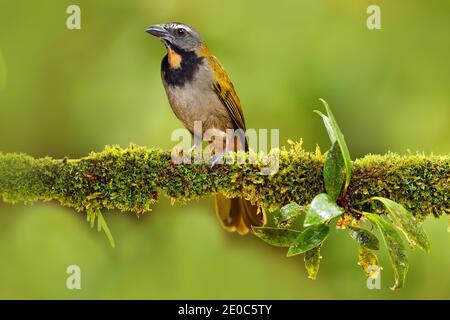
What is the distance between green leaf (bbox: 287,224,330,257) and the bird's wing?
1.56m

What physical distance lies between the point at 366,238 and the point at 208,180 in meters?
0.69

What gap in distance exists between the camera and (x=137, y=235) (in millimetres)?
5098

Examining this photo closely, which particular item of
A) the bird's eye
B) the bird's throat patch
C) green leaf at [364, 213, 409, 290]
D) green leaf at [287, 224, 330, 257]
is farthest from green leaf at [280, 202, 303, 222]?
the bird's eye

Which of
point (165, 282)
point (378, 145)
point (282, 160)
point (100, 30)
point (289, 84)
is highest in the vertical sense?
point (100, 30)

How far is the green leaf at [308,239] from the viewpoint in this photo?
262cm

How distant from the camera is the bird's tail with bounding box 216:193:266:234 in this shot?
3.61 meters

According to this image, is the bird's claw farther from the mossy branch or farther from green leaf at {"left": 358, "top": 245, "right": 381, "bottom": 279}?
green leaf at {"left": 358, "top": 245, "right": 381, "bottom": 279}

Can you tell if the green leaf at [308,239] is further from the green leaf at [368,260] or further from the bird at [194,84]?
the bird at [194,84]

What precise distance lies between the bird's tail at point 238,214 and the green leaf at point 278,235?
31.8 inches

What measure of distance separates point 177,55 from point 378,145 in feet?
6.44

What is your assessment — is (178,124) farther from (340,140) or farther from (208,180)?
(340,140)

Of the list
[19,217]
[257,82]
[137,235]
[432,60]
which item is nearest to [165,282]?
[137,235]

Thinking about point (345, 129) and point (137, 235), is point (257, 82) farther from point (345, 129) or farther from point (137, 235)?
point (137, 235)

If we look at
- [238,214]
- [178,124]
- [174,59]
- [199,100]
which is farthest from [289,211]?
[178,124]
